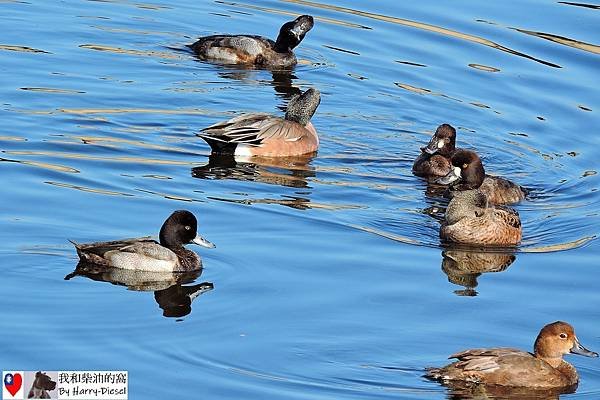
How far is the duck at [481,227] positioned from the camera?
15.8 metres

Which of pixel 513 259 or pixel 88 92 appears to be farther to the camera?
pixel 88 92

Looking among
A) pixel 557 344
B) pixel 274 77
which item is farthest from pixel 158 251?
pixel 274 77

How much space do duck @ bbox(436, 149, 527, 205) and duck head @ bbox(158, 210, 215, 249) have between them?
4226 millimetres

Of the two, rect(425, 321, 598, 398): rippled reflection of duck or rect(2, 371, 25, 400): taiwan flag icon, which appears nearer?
rect(2, 371, 25, 400): taiwan flag icon

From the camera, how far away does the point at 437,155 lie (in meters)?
18.3

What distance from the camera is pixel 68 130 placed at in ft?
61.5

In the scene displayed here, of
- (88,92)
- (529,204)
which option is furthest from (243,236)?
(88,92)

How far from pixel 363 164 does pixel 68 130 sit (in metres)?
3.68

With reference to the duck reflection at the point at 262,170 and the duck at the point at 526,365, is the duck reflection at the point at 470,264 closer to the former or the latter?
the duck at the point at 526,365

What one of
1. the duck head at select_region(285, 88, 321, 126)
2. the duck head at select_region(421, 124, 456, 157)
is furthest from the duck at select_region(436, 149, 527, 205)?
the duck head at select_region(285, 88, 321, 126)

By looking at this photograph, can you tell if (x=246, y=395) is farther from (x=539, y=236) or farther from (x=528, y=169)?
(x=528, y=169)

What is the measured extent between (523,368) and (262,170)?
23.9 feet

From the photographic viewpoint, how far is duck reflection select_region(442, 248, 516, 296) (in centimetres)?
1433

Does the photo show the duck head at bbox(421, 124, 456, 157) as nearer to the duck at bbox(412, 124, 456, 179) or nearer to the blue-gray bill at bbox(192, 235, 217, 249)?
the duck at bbox(412, 124, 456, 179)
